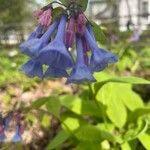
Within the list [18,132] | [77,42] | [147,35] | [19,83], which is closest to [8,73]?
Answer: [19,83]

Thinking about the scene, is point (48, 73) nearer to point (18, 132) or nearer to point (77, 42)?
point (77, 42)

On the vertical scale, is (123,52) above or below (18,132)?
below

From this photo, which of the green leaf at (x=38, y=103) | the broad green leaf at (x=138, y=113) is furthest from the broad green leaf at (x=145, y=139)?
the green leaf at (x=38, y=103)

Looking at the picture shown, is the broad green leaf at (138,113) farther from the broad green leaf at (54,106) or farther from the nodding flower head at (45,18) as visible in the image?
the nodding flower head at (45,18)

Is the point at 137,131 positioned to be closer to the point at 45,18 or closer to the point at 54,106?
the point at 54,106

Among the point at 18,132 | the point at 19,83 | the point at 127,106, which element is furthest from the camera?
the point at 19,83

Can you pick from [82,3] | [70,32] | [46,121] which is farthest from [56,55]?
[46,121]
